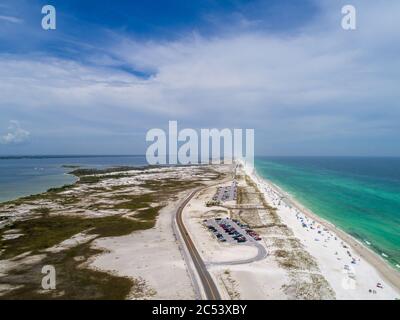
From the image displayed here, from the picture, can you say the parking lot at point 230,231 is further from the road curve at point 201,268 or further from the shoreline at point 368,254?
the shoreline at point 368,254

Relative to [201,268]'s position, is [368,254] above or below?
below

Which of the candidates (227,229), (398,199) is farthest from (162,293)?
(398,199)

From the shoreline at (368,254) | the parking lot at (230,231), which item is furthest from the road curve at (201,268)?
the shoreline at (368,254)

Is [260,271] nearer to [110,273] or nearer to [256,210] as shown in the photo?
[110,273]

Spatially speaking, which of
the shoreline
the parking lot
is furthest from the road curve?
the shoreline

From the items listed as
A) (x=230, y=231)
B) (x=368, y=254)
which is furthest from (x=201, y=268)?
(x=368, y=254)

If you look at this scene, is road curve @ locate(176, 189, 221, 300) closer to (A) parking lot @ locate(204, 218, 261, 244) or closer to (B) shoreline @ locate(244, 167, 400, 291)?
(A) parking lot @ locate(204, 218, 261, 244)

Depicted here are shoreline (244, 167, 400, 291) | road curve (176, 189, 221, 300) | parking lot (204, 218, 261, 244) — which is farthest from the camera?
parking lot (204, 218, 261, 244)

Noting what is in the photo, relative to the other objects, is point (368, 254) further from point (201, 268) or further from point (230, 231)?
point (201, 268)

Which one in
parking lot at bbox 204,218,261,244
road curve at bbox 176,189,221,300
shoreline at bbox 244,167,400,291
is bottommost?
shoreline at bbox 244,167,400,291
